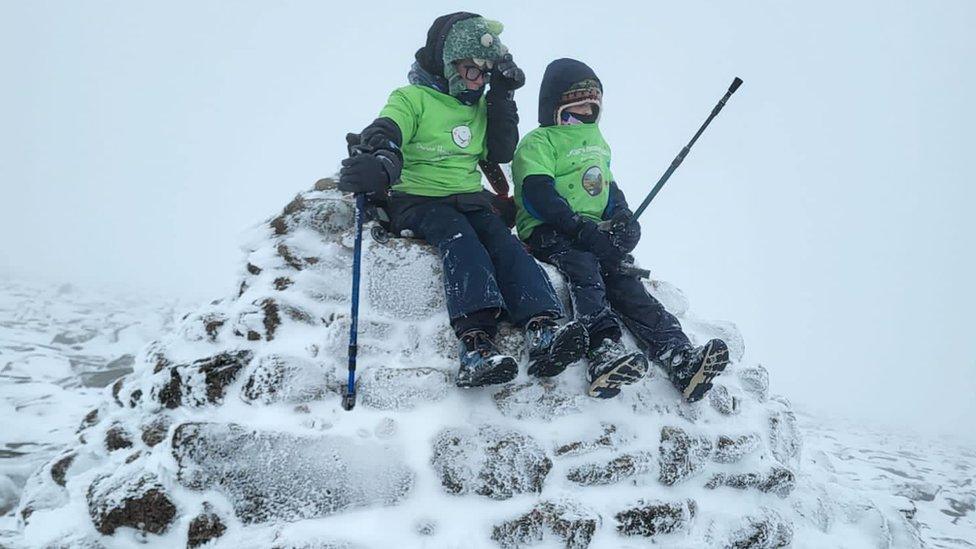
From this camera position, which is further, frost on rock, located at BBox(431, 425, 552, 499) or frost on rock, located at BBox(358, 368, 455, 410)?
frost on rock, located at BBox(358, 368, 455, 410)

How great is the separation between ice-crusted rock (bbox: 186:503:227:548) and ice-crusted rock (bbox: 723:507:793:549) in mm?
3337

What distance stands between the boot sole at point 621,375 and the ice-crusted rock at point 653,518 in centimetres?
79

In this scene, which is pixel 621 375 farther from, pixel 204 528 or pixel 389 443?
pixel 204 528

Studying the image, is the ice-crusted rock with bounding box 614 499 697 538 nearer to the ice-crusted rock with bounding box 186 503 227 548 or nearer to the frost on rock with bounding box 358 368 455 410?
the frost on rock with bounding box 358 368 455 410

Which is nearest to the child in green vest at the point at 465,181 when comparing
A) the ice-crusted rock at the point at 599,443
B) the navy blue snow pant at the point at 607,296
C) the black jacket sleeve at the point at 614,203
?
the navy blue snow pant at the point at 607,296

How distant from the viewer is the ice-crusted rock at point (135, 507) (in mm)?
3145

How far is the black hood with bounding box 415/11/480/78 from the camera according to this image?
16.3 feet

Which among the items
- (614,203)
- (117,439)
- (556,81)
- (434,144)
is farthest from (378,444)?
(556,81)

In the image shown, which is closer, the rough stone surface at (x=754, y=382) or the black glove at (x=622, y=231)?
the black glove at (x=622, y=231)

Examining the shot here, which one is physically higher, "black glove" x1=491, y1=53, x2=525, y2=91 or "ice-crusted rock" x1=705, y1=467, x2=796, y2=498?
"black glove" x1=491, y1=53, x2=525, y2=91

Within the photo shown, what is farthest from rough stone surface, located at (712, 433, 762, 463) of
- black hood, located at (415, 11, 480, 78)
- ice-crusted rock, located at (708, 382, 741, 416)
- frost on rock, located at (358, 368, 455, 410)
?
black hood, located at (415, 11, 480, 78)

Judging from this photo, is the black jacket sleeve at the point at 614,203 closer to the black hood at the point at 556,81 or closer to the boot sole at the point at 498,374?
the black hood at the point at 556,81

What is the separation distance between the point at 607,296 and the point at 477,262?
155cm

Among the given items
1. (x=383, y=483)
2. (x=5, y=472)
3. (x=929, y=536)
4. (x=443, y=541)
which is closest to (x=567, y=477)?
(x=443, y=541)
